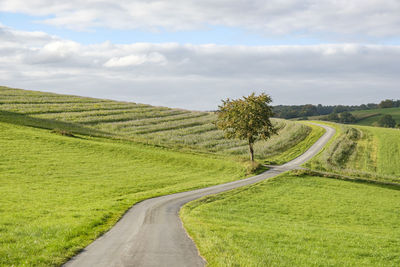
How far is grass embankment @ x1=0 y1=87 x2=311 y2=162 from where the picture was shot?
71688 mm

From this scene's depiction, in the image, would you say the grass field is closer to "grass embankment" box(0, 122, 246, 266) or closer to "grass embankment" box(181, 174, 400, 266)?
"grass embankment" box(181, 174, 400, 266)

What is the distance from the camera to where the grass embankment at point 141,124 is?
71688mm

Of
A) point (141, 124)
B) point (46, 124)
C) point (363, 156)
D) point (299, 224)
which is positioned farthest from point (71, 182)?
point (363, 156)

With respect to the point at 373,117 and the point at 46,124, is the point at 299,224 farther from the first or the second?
the point at 373,117

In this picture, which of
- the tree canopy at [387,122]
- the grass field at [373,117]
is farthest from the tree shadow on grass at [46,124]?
the grass field at [373,117]

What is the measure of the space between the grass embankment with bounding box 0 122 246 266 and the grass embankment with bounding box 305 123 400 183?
18.8 m

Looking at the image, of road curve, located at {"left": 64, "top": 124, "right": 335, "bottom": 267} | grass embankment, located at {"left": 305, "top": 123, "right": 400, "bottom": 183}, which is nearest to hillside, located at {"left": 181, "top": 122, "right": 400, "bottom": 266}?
grass embankment, located at {"left": 305, "top": 123, "right": 400, "bottom": 183}

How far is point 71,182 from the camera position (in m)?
38.3

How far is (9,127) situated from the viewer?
2493 inches

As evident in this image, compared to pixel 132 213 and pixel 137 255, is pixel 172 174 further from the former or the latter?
pixel 137 255

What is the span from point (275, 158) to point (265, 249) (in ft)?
171

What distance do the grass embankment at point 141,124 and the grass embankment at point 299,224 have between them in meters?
22.1

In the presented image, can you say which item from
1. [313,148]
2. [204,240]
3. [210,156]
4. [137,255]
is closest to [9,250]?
[137,255]

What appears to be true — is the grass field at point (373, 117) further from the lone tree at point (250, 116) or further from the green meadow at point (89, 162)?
the lone tree at point (250, 116)
